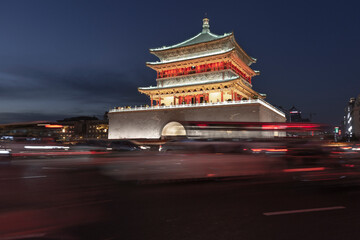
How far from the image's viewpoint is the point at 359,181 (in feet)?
23.4

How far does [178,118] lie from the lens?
32062mm

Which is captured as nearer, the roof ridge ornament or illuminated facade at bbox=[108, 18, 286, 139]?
illuminated facade at bbox=[108, 18, 286, 139]

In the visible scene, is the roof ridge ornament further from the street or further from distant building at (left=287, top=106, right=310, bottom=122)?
the street

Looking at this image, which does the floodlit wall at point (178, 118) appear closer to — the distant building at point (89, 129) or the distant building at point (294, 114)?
the distant building at point (294, 114)

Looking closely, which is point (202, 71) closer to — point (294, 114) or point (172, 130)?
point (172, 130)

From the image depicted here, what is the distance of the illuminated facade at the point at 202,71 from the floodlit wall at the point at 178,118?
266 cm

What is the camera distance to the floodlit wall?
92.1 feet

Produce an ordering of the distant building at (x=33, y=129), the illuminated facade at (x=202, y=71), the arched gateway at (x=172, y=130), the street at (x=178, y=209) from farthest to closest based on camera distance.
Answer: the arched gateway at (x=172, y=130) < the illuminated facade at (x=202, y=71) < the distant building at (x=33, y=129) < the street at (x=178, y=209)

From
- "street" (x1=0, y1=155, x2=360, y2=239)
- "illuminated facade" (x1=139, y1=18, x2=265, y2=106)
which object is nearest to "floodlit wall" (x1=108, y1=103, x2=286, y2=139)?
"illuminated facade" (x1=139, y1=18, x2=265, y2=106)

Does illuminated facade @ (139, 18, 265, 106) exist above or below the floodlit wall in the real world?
above

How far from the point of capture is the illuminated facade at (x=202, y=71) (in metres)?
31.6

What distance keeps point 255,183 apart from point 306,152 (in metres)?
4.78

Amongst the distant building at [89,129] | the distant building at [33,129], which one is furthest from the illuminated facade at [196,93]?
the distant building at [89,129]

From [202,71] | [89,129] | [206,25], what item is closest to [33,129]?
[202,71]
